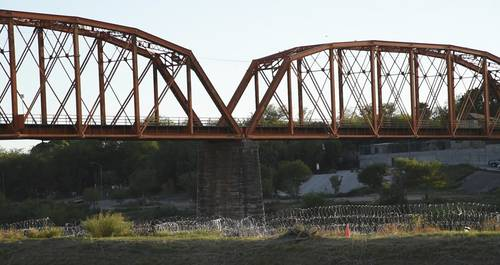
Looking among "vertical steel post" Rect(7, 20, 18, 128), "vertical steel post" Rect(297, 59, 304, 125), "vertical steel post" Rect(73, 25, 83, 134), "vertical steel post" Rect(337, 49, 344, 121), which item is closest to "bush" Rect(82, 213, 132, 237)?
"vertical steel post" Rect(7, 20, 18, 128)

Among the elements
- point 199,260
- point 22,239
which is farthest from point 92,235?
point 199,260

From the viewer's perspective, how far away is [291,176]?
120312 mm

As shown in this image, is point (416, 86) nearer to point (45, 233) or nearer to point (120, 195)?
point (120, 195)

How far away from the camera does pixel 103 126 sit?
69.1 m

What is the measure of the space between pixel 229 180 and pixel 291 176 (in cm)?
4563

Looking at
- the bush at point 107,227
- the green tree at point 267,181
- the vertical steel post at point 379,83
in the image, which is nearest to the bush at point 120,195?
the green tree at point 267,181

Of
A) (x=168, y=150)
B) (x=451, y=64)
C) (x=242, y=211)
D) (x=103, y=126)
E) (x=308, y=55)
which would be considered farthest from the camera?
(x=168, y=150)

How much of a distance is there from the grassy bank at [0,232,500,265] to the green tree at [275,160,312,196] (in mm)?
79220

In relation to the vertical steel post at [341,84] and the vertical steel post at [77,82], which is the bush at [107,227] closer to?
the vertical steel post at [77,82]

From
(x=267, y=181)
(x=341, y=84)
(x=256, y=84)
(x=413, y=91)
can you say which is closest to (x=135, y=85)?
(x=256, y=84)

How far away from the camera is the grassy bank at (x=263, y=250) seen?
93.4ft

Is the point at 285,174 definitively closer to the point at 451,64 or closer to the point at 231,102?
the point at 451,64

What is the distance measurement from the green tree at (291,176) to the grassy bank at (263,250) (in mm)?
79220

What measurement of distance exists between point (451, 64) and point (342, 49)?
688 inches
